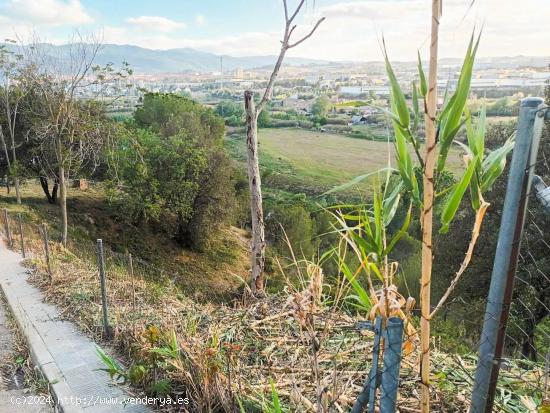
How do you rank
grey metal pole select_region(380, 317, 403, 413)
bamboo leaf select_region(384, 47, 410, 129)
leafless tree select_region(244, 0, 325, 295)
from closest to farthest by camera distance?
bamboo leaf select_region(384, 47, 410, 129) < grey metal pole select_region(380, 317, 403, 413) < leafless tree select_region(244, 0, 325, 295)

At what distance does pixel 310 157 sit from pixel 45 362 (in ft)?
123

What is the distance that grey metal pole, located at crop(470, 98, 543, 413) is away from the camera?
1497 mm

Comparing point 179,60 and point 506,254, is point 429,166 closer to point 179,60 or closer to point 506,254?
point 506,254

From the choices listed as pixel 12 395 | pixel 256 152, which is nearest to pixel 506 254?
pixel 12 395

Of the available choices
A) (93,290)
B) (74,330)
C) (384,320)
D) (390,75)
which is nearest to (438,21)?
(390,75)

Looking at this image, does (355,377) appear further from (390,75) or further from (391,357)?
(390,75)

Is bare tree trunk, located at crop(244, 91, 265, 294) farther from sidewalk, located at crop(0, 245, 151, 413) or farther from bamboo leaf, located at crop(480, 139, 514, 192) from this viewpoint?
bamboo leaf, located at crop(480, 139, 514, 192)

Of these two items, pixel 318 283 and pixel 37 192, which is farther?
pixel 37 192

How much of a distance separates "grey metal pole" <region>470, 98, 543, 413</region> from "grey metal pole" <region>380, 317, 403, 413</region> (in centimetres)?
30

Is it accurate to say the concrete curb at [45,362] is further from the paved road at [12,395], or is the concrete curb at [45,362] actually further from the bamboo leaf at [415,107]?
the bamboo leaf at [415,107]

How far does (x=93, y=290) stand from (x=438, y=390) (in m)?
4.57

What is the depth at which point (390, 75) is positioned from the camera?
4.65ft

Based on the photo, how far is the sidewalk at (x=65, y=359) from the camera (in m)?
3.40

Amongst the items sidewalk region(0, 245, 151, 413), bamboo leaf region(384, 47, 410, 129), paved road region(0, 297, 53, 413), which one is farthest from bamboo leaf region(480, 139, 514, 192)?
paved road region(0, 297, 53, 413)
